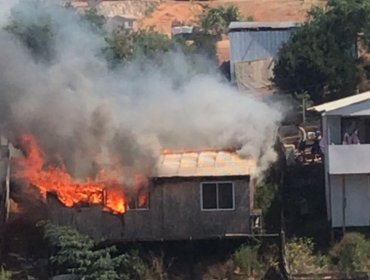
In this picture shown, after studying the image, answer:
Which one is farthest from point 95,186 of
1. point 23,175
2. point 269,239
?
point 269,239

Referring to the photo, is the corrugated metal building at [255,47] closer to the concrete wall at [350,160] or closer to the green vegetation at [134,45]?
the green vegetation at [134,45]

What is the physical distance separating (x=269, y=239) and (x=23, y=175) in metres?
6.96

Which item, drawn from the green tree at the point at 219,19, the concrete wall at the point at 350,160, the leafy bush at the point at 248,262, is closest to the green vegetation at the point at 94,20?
the green tree at the point at 219,19

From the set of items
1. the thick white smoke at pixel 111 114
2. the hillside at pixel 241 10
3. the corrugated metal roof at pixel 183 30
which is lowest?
the thick white smoke at pixel 111 114

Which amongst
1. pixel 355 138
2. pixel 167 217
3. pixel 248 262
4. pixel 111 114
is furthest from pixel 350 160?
pixel 111 114

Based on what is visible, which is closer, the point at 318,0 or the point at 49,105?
the point at 49,105

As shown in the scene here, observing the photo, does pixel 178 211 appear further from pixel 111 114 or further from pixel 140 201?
pixel 111 114

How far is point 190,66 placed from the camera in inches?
1521

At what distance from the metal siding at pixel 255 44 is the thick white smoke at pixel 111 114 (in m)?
12.7

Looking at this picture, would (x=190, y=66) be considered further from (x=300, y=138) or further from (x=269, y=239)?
(x=269, y=239)

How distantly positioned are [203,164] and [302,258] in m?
3.47

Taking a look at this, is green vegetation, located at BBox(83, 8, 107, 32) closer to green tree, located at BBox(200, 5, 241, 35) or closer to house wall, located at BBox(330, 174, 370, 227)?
green tree, located at BBox(200, 5, 241, 35)

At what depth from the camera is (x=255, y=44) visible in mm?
44281

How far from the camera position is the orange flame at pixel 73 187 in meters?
25.8
